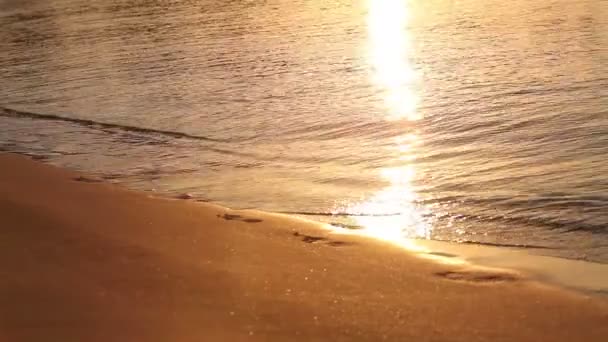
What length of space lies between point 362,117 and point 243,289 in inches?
216

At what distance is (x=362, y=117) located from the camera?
9.87m

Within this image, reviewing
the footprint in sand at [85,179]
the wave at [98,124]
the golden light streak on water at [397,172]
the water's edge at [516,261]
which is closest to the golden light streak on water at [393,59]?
the golden light streak on water at [397,172]

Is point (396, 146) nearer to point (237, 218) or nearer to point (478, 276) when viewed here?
point (237, 218)

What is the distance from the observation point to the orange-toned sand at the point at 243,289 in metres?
4.05

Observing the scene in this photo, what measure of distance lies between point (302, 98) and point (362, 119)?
160 centimetres

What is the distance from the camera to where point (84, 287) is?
4.57m

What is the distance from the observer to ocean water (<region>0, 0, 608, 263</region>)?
6473mm

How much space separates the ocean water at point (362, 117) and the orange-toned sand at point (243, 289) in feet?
2.69

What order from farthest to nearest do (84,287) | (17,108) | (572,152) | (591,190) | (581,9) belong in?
1. (581,9)
2. (17,108)
3. (572,152)
4. (591,190)
5. (84,287)

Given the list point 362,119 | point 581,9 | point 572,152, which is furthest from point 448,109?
point 581,9

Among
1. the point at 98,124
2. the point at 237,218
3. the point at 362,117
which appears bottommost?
the point at 98,124

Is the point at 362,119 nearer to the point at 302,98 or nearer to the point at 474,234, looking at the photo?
the point at 302,98

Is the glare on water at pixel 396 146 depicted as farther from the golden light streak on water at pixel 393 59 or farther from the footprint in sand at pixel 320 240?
the footprint in sand at pixel 320 240

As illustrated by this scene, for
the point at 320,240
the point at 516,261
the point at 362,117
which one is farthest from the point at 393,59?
the point at 516,261
